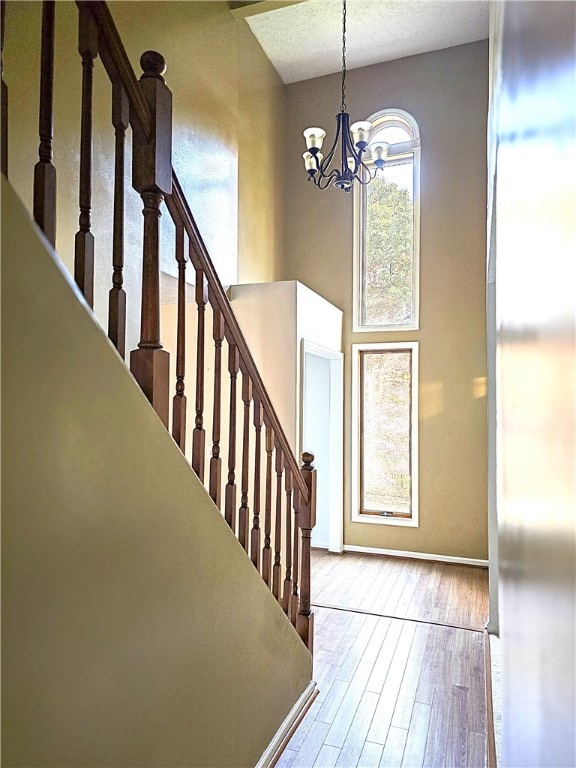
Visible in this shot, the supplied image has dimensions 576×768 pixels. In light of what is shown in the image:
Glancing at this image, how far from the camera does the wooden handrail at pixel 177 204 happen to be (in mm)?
1294

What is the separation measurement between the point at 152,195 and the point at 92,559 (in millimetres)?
1029

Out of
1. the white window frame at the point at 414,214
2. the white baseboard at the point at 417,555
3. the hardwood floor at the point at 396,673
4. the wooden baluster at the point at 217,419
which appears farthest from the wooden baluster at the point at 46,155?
the white baseboard at the point at 417,555

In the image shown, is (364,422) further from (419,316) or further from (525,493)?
(525,493)

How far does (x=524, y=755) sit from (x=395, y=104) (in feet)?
18.6

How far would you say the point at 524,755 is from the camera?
952mm

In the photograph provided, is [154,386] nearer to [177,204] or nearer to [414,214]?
[177,204]

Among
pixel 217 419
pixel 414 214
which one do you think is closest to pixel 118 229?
pixel 217 419

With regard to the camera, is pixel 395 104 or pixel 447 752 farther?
pixel 395 104

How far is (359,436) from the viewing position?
5.38 meters

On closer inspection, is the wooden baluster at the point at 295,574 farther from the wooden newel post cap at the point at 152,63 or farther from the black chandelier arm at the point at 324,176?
the black chandelier arm at the point at 324,176

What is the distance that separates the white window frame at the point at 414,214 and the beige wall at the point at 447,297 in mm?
60

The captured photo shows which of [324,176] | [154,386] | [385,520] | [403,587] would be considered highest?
[324,176]

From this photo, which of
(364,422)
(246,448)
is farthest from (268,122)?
(246,448)

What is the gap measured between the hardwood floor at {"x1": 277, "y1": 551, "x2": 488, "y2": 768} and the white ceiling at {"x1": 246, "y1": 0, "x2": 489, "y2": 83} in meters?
5.11
